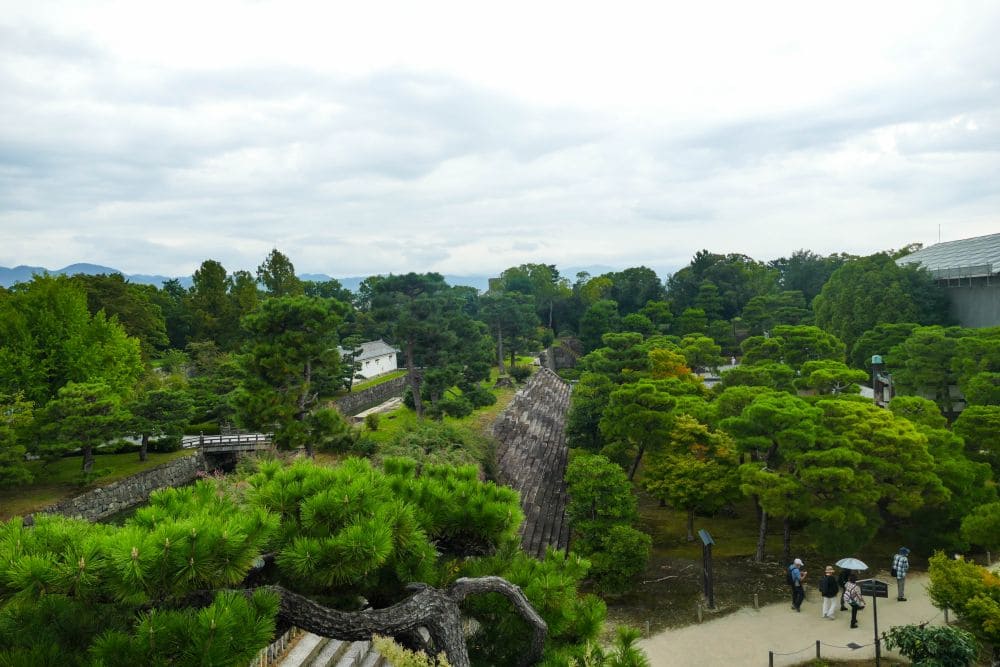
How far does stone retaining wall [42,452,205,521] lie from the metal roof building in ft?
116

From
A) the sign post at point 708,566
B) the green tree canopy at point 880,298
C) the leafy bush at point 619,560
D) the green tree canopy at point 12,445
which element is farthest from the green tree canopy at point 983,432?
the green tree canopy at point 12,445

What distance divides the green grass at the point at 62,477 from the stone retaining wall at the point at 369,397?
23.7 feet

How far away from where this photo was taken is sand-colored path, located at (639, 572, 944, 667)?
10312mm

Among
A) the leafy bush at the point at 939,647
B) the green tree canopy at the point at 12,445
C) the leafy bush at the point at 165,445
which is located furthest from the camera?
the leafy bush at the point at 165,445

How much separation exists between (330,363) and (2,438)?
27.9 ft

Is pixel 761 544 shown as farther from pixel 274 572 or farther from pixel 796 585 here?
pixel 274 572

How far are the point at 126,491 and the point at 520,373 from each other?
64.9 feet

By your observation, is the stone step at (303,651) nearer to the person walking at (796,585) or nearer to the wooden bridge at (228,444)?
the person walking at (796,585)

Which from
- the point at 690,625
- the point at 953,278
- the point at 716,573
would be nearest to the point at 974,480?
the point at 716,573

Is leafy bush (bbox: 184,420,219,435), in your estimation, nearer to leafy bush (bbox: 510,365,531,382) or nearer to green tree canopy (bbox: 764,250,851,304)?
leafy bush (bbox: 510,365,531,382)

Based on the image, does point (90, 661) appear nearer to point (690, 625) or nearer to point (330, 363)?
point (690, 625)

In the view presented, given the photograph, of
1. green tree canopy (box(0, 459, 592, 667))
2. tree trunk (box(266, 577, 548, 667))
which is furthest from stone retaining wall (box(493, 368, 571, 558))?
tree trunk (box(266, 577, 548, 667))

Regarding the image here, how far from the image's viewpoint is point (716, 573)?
44.9 ft

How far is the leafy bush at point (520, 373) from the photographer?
1288 inches
